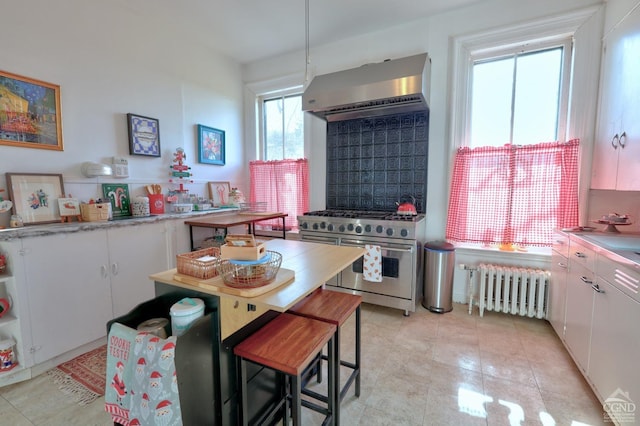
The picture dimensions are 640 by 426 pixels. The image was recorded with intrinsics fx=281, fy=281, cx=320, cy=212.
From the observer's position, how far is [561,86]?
2.48 meters

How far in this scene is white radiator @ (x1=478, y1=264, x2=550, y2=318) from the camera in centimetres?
241

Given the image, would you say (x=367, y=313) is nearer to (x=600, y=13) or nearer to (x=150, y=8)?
(x=600, y=13)

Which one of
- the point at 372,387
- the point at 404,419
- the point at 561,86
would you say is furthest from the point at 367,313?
the point at 561,86

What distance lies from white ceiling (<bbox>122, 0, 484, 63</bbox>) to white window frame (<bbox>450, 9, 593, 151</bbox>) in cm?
39

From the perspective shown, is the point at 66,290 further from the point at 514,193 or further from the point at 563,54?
the point at 563,54

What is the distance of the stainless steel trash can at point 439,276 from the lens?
2.64 meters

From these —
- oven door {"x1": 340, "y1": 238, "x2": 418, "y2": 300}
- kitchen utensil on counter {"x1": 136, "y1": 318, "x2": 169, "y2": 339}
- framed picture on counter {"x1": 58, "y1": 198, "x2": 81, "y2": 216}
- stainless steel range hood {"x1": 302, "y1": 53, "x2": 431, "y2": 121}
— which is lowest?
oven door {"x1": 340, "y1": 238, "x2": 418, "y2": 300}

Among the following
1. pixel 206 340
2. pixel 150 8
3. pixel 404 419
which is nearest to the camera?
pixel 206 340

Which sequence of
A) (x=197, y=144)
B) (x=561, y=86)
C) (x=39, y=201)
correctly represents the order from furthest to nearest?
(x=197, y=144), (x=561, y=86), (x=39, y=201)

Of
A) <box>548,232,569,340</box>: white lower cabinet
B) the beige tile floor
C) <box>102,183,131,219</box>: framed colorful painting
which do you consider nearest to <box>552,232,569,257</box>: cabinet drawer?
<box>548,232,569,340</box>: white lower cabinet

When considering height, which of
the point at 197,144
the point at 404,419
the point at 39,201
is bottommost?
the point at 404,419

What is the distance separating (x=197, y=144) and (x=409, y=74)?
8.12 ft

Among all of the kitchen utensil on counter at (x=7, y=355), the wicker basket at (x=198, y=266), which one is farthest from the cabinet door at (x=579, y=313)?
the kitchen utensil on counter at (x=7, y=355)

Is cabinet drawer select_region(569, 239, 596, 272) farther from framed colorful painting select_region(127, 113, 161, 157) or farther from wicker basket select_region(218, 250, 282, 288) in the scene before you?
framed colorful painting select_region(127, 113, 161, 157)
